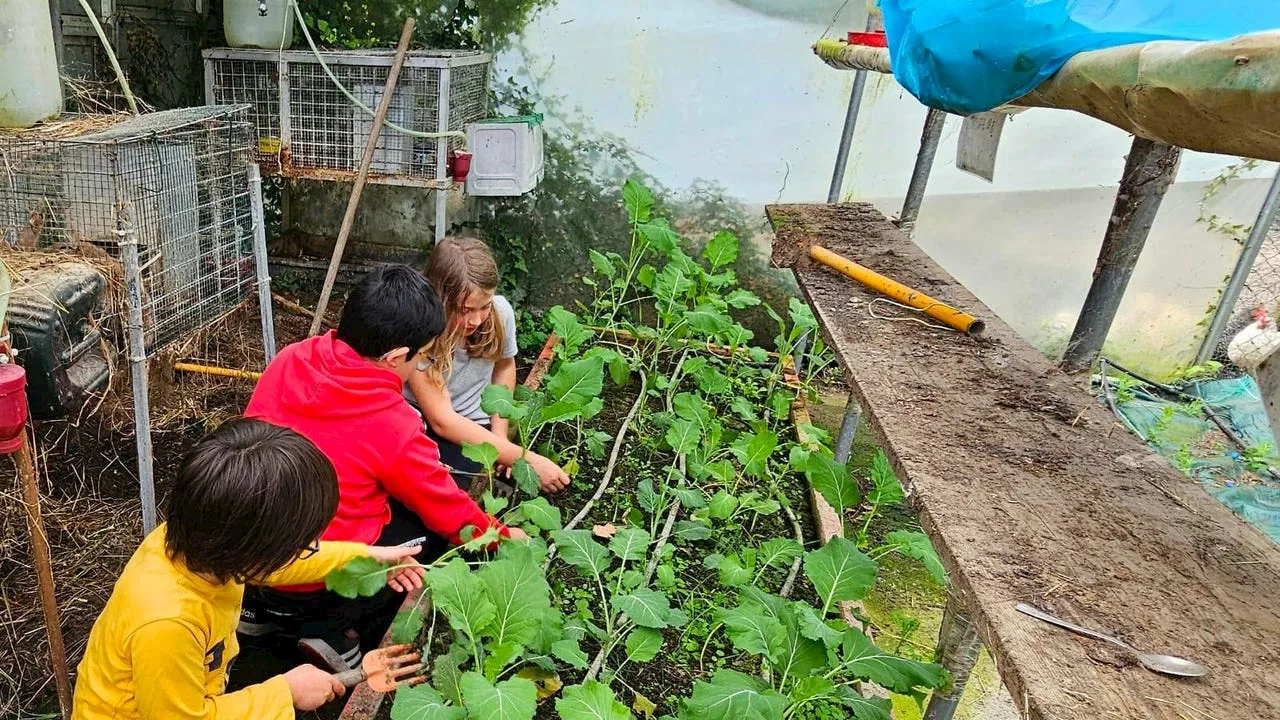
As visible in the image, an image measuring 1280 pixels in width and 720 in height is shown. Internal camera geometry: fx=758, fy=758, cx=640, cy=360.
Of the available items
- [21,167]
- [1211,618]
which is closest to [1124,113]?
[1211,618]

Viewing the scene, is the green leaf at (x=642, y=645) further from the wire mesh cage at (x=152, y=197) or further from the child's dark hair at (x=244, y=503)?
the wire mesh cage at (x=152, y=197)

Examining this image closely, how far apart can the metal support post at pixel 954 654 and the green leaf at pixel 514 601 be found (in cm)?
80

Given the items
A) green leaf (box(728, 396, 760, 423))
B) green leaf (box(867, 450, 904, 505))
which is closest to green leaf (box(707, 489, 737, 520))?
green leaf (box(867, 450, 904, 505))

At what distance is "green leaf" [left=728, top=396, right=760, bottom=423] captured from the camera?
2.89 meters

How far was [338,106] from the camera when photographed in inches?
135

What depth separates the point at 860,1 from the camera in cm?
380

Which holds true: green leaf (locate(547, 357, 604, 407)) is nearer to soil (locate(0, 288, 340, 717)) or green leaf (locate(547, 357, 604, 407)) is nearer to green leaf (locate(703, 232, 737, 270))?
soil (locate(0, 288, 340, 717))

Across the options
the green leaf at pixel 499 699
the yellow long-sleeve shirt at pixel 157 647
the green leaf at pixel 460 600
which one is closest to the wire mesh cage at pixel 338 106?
the green leaf at pixel 460 600

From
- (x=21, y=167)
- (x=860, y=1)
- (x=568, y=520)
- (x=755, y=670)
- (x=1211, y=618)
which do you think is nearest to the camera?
(x=1211, y=618)

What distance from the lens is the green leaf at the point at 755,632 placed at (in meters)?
1.58

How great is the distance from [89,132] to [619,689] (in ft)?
6.23

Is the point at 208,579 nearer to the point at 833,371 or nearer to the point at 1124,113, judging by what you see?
the point at 1124,113

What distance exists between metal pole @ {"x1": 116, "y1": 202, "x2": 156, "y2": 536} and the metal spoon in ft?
6.14

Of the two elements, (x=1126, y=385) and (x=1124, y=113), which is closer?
(x=1124, y=113)
